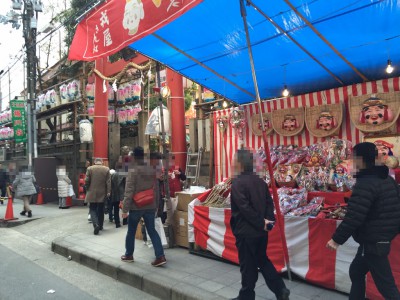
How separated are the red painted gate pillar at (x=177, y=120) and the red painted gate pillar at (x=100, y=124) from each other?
13.2 ft

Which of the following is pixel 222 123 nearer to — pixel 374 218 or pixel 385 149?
pixel 385 149

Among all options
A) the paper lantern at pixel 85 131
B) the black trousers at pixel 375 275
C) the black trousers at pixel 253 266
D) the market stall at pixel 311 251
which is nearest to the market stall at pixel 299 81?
the market stall at pixel 311 251

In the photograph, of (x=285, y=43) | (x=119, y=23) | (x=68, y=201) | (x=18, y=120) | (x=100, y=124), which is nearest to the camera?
(x=119, y=23)

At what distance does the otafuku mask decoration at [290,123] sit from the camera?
6.42m

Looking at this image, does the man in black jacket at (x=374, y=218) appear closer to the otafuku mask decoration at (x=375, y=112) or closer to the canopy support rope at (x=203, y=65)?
the otafuku mask decoration at (x=375, y=112)

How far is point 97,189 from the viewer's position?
314 inches

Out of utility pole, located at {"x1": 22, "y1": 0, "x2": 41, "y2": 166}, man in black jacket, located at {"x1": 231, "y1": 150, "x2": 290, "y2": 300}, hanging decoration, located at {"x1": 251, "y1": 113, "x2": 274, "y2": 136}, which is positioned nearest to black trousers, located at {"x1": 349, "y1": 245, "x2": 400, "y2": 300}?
man in black jacket, located at {"x1": 231, "y1": 150, "x2": 290, "y2": 300}

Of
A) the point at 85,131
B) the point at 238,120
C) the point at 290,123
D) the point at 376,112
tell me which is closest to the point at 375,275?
the point at 376,112

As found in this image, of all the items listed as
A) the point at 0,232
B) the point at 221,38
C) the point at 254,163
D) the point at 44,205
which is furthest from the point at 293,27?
the point at 44,205

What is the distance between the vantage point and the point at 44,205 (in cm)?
1373

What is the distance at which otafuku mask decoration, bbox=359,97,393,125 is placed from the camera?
5.20 meters

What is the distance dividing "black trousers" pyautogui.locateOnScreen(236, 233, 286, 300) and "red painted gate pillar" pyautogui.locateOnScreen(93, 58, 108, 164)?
9.64 m

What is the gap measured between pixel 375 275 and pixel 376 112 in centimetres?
305

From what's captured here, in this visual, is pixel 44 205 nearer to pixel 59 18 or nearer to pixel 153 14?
pixel 59 18
